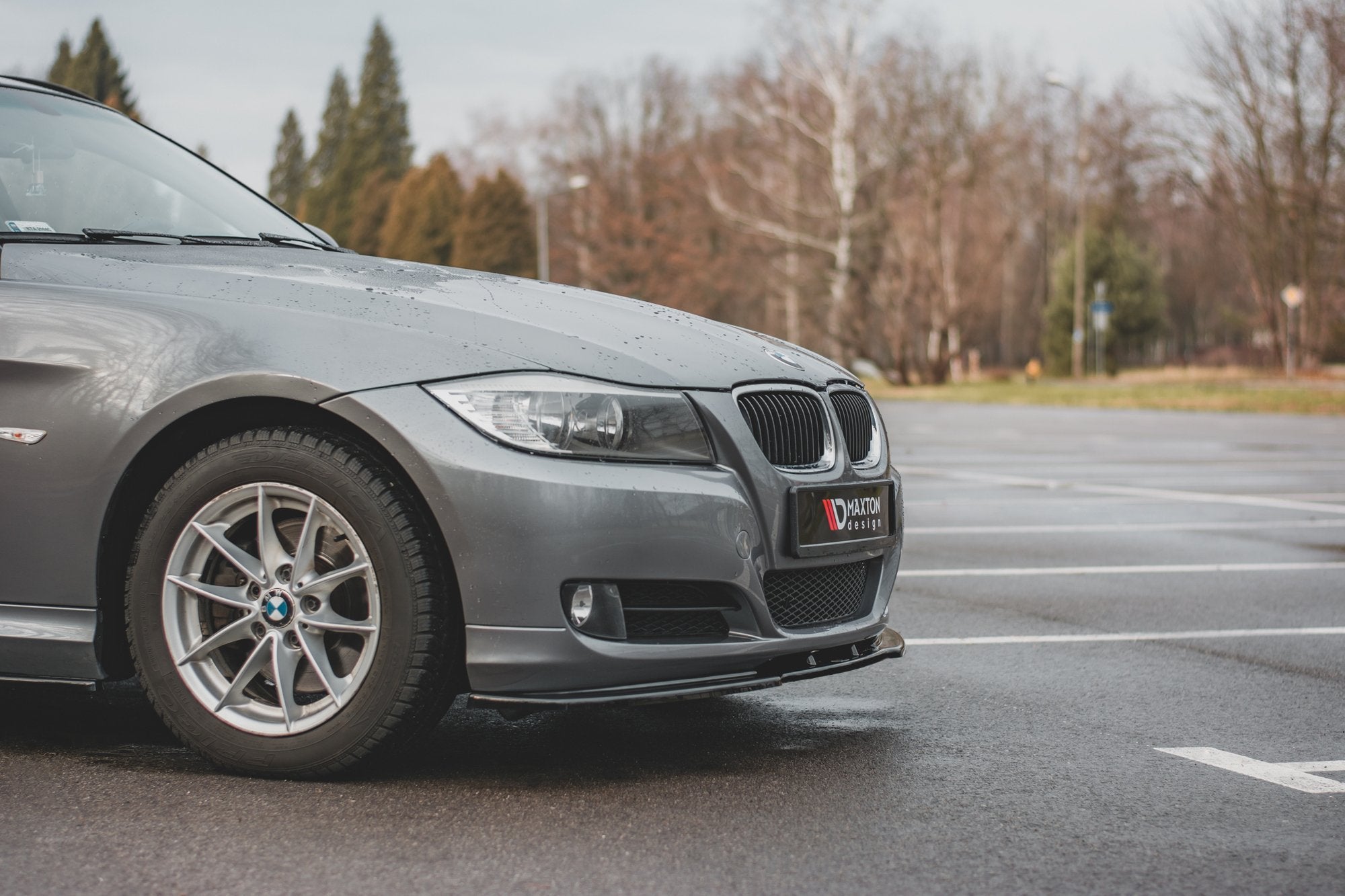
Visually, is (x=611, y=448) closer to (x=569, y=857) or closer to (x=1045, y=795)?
(x=569, y=857)

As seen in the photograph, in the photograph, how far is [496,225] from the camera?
249 ft

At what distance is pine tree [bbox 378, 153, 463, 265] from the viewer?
80.9 m

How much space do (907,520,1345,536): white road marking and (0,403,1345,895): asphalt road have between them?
2909mm

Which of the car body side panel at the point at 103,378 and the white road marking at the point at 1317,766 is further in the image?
the white road marking at the point at 1317,766

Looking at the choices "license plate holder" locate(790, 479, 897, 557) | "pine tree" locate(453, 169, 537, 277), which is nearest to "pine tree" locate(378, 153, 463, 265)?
"pine tree" locate(453, 169, 537, 277)

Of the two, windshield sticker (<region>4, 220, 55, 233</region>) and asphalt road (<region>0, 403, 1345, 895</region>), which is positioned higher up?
windshield sticker (<region>4, 220, 55, 233</region>)

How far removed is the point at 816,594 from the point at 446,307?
1.17 m

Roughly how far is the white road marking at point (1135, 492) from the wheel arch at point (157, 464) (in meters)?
8.62

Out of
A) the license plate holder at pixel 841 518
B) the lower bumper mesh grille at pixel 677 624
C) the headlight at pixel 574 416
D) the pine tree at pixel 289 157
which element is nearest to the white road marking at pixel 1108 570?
the license plate holder at pixel 841 518

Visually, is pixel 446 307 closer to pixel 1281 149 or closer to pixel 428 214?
pixel 1281 149

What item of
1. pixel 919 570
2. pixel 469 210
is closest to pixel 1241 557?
pixel 919 570

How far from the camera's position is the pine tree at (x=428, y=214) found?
80.9 metres

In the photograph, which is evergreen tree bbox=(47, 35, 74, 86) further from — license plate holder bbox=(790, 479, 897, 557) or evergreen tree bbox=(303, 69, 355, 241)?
license plate holder bbox=(790, 479, 897, 557)

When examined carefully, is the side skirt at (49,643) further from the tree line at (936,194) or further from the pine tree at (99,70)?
the pine tree at (99,70)
